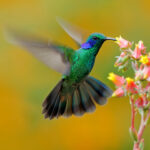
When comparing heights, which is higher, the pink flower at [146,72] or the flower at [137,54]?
the flower at [137,54]

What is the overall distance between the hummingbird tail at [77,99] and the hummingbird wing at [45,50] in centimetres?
41

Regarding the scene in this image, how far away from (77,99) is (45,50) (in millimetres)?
832

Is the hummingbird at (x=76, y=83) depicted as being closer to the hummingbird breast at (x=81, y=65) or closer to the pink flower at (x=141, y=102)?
the hummingbird breast at (x=81, y=65)

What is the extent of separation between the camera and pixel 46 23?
6.22 metres

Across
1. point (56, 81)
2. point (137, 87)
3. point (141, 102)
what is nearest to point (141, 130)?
point (141, 102)

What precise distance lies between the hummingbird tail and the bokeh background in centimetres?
177

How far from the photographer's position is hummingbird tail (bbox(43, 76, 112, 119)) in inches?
132

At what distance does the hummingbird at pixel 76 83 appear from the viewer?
3.12 metres

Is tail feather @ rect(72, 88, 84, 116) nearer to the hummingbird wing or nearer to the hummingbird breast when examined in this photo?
the hummingbird breast

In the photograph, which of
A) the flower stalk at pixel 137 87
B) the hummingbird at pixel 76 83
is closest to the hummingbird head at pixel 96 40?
the hummingbird at pixel 76 83

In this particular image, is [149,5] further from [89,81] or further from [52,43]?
[52,43]

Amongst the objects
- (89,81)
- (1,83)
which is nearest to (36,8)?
(1,83)

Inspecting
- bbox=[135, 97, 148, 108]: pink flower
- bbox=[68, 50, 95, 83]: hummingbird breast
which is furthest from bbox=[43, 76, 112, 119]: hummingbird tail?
bbox=[135, 97, 148, 108]: pink flower

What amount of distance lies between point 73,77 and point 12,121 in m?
2.69
